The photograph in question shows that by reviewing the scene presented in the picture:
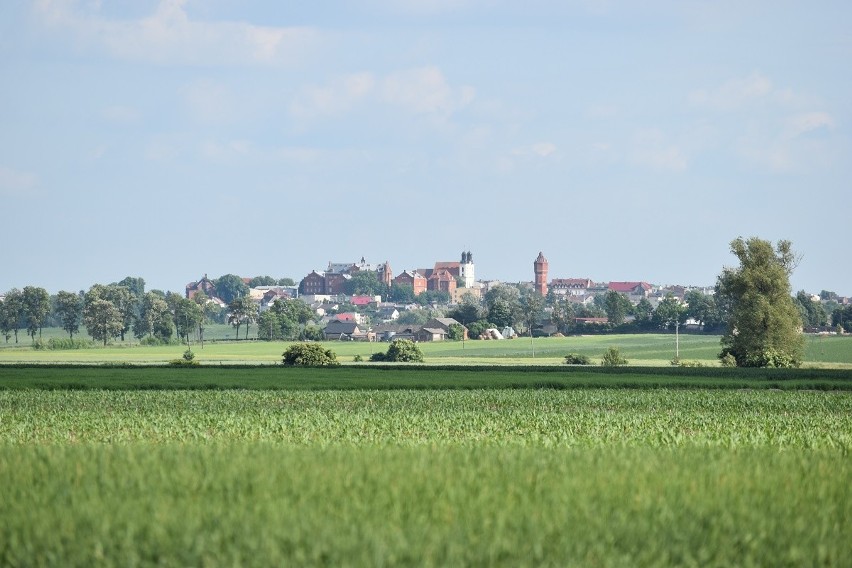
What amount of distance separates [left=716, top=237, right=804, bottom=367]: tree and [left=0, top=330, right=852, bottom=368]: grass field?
2725cm

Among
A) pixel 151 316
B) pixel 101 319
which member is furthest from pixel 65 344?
pixel 151 316

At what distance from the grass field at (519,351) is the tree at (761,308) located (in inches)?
1073

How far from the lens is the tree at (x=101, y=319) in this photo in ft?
595

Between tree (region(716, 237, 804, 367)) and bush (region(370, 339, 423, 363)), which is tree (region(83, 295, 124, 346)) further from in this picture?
tree (region(716, 237, 804, 367))

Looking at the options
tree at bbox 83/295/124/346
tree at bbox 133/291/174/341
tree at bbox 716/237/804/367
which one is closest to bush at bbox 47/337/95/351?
tree at bbox 83/295/124/346

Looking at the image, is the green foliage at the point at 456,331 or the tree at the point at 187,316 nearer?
the tree at the point at 187,316

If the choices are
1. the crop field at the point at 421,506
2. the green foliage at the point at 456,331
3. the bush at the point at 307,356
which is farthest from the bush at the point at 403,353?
the crop field at the point at 421,506

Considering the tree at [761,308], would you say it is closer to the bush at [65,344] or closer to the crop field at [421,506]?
the crop field at [421,506]

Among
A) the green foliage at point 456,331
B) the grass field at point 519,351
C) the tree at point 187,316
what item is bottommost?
the grass field at point 519,351

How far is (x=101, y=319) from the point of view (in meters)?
181

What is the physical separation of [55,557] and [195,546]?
1.63 m

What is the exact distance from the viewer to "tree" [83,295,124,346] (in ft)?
595

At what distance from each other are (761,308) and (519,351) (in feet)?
191

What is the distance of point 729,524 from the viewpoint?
46.5 feet
